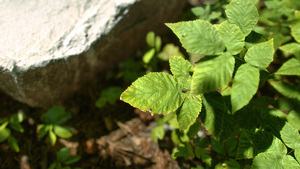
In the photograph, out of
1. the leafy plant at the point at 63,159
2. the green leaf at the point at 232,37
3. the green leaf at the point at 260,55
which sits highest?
the green leaf at the point at 232,37

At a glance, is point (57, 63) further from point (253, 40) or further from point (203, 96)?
point (253, 40)

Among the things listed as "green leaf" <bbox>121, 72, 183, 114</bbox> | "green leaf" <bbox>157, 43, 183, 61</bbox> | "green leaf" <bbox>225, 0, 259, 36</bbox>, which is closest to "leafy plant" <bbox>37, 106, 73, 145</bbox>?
"green leaf" <bbox>157, 43, 183, 61</bbox>

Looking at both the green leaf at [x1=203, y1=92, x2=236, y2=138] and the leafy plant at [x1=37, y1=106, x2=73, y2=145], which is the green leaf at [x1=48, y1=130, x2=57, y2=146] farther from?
the green leaf at [x1=203, y1=92, x2=236, y2=138]

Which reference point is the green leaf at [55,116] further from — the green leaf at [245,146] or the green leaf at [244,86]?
the green leaf at [244,86]

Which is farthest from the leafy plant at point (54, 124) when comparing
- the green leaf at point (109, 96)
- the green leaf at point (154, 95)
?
the green leaf at point (154, 95)

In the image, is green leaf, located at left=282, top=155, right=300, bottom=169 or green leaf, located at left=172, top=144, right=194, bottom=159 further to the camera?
green leaf, located at left=172, top=144, right=194, bottom=159

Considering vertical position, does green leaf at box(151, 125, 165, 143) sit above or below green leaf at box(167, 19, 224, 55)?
below
